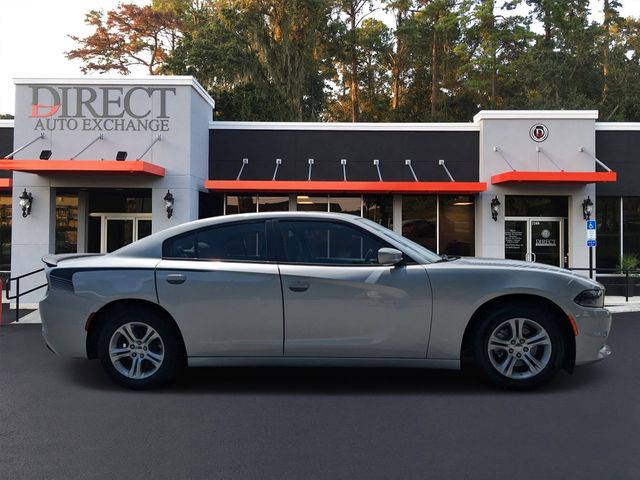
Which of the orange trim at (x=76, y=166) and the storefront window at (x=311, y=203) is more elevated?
the orange trim at (x=76, y=166)

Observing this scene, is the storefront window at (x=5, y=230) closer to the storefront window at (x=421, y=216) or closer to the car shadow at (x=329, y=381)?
the storefront window at (x=421, y=216)

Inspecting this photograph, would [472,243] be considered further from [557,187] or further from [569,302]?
[569,302]

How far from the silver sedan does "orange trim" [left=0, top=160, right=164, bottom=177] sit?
8036 millimetres

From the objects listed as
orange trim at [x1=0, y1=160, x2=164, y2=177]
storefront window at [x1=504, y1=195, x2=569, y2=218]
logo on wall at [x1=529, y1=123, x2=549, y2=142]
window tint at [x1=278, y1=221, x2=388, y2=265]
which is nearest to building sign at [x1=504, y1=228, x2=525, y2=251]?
storefront window at [x1=504, y1=195, x2=569, y2=218]

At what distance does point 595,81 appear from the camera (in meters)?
32.7

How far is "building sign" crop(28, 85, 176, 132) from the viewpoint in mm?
14461

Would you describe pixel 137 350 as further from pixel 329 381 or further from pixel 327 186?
pixel 327 186

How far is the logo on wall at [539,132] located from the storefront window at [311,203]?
6.10m

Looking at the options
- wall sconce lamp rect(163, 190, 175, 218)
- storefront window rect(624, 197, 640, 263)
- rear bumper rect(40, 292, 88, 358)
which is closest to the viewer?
rear bumper rect(40, 292, 88, 358)

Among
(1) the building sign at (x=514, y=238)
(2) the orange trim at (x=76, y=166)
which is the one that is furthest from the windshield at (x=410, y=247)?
(1) the building sign at (x=514, y=238)

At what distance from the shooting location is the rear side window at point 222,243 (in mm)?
5590

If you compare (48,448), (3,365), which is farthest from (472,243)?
(48,448)

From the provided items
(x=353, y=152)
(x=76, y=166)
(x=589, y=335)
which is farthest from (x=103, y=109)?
(x=589, y=335)

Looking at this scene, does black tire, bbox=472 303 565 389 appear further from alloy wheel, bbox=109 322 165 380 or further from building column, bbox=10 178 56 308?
building column, bbox=10 178 56 308
